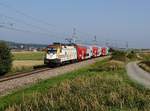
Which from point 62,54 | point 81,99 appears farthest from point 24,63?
point 81,99

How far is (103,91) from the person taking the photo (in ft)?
77.7

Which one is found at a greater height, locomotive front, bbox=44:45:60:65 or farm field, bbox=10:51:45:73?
locomotive front, bbox=44:45:60:65

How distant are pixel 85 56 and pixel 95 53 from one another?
55.7 ft

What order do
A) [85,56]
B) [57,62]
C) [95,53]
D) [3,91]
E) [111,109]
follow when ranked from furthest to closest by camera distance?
1. [95,53]
2. [85,56]
3. [57,62]
4. [3,91]
5. [111,109]

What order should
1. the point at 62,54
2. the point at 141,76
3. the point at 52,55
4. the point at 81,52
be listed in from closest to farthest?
the point at 141,76, the point at 52,55, the point at 62,54, the point at 81,52

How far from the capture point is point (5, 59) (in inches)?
1689

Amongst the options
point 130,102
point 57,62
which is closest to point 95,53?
point 57,62

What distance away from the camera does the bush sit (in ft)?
138

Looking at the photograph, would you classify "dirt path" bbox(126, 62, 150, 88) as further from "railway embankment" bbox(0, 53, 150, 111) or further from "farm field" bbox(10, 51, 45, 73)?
"farm field" bbox(10, 51, 45, 73)

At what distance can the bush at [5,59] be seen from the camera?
41969 mm

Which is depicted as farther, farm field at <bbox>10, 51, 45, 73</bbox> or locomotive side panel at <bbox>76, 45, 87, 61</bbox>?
locomotive side panel at <bbox>76, 45, 87, 61</bbox>

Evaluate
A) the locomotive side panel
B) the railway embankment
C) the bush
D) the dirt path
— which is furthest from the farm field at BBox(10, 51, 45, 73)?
the railway embankment

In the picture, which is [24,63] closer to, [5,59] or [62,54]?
[62,54]

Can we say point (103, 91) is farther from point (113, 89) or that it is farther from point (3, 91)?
point (3, 91)
